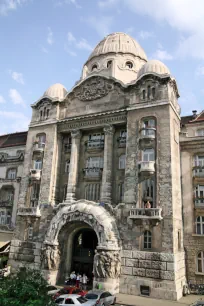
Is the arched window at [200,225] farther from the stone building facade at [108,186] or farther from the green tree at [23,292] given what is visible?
the green tree at [23,292]

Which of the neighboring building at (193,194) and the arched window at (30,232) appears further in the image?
the arched window at (30,232)

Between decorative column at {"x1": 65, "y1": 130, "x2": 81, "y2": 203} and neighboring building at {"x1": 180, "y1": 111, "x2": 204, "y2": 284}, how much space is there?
1290 centimetres

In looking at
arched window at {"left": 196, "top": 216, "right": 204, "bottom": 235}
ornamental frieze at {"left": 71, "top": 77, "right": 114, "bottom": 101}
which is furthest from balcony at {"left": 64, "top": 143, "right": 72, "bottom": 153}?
arched window at {"left": 196, "top": 216, "right": 204, "bottom": 235}

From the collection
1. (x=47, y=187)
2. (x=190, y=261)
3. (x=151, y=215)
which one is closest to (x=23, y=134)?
(x=47, y=187)

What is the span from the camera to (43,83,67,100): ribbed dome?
3862cm

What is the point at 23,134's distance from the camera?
49.1 metres

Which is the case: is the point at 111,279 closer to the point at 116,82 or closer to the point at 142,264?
the point at 142,264

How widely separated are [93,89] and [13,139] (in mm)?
20869

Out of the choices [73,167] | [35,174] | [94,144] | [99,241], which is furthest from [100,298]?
[35,174]

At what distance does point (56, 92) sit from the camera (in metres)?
38.9

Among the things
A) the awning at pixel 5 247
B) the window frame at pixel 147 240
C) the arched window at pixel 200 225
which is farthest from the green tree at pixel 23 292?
the awning at pixel 5 247

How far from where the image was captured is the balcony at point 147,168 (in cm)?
2847

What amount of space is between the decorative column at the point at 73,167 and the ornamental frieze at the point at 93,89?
4.96m

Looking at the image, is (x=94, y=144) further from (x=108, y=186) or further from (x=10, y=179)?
(x=10, y=179)
